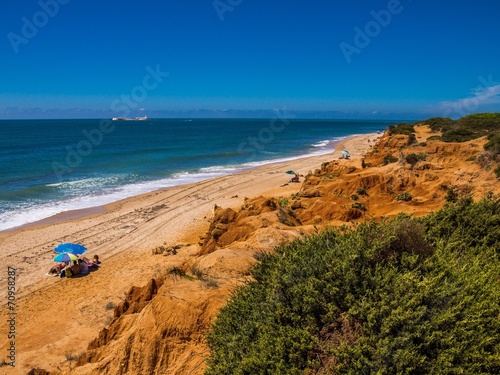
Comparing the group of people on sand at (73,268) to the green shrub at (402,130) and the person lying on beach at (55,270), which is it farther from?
the green shrub at (402,130)

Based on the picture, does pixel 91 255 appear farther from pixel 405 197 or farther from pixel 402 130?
pixel 402 130

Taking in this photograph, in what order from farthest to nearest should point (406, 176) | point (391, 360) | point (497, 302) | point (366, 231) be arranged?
point (406, 176), point (366, 231), point (497, 302), point (391, 360)

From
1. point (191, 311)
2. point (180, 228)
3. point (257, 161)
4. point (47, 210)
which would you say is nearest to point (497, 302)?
point (191, 311)

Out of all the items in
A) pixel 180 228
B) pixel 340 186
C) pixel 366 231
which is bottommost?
pixel 180 228

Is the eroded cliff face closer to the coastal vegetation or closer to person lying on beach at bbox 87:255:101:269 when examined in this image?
the coastal vegetation

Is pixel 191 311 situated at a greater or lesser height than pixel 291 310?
lesser

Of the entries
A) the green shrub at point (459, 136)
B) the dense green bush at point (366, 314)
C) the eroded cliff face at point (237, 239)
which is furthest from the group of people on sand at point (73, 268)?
the green shrub at point (459, 136)

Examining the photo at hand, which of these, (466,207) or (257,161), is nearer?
(466,207)

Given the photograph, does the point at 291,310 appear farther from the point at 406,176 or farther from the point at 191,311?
the point at 406,176
